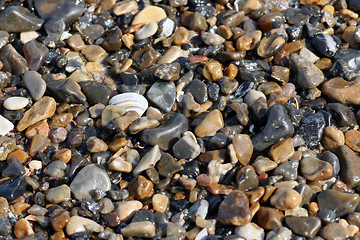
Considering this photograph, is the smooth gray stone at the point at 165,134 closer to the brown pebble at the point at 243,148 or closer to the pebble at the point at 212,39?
the brown pebble at the point at 243,148

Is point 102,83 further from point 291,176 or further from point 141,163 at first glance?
point 291,176

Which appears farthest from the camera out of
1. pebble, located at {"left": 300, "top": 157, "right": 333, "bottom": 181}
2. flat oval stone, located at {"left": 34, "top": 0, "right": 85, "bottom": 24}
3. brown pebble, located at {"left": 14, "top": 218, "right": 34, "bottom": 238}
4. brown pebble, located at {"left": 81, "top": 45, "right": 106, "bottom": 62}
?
flat oval stone, located at {"left": 34, "top": 0, "right": 85, "bottom": 24}

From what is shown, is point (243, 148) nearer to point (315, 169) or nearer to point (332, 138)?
point (315, 169)

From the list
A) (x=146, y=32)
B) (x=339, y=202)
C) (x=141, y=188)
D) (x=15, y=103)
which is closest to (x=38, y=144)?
(x=15, y=103)

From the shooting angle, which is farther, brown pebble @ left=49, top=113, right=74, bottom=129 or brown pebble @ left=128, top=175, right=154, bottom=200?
brown pebble @ left=49, top=113, right=74, bottom=129

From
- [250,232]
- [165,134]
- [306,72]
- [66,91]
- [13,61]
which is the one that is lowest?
[250,232]

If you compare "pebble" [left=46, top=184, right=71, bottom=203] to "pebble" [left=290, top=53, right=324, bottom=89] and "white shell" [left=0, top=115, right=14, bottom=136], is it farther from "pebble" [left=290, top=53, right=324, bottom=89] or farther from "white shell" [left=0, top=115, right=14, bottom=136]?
"pebble" [left=290, top=53, right=324, bottom=89]

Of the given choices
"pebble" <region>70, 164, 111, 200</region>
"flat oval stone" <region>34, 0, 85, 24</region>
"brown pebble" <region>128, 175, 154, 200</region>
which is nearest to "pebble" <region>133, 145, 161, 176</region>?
"brown pebble" <region>128, 175, 154, 200</region>
